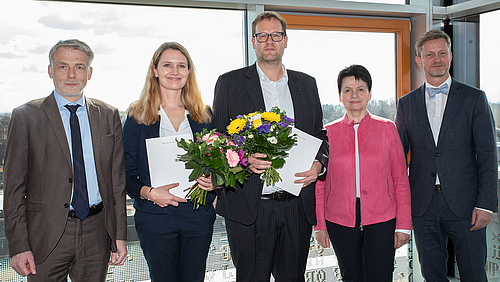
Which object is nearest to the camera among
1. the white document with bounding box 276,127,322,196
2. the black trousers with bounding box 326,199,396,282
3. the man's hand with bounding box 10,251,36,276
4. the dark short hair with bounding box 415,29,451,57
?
the man's hand with bounding box 10,251,36,276

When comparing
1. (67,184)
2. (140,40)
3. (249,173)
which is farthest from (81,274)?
(140,40)

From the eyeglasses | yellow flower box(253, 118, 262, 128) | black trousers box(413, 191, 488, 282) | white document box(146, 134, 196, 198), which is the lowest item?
black trousers box(413, 191, 488, 282)

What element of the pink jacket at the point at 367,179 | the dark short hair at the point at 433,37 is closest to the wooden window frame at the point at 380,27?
the dark short hair at the point at 433,37

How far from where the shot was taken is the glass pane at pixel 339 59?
3.58 metres

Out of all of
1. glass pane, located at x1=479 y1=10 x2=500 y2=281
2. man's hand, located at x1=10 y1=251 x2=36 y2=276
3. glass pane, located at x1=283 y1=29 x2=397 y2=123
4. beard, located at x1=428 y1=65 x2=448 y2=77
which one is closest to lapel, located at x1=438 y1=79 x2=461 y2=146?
beard, located at x1=428 y1=65 x2=448 y2=77

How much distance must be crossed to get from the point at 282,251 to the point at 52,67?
70.5 inches

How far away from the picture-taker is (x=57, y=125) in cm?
212

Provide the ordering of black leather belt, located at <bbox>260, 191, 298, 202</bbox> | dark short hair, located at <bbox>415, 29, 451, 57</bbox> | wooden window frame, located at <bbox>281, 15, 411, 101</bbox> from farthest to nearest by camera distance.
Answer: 1. wooden window frame, located at <bbox>281, 15, 411, 101</bbox>
2. dark short hair, located at <bbox>415, 29, 451, 57</bbox>
3. black leather belt, located at <bbox>260, 191, 298, 202</bbox>

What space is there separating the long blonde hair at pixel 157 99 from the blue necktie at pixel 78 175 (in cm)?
34

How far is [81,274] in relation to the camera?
2.14 meters

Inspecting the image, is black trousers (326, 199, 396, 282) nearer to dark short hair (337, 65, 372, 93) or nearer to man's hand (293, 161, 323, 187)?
man's hand (293, 161, 323, 187)

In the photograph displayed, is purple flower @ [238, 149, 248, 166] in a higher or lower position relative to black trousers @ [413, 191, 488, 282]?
higher

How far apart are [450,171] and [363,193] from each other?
77 centimetres

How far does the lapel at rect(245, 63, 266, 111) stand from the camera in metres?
2.37
